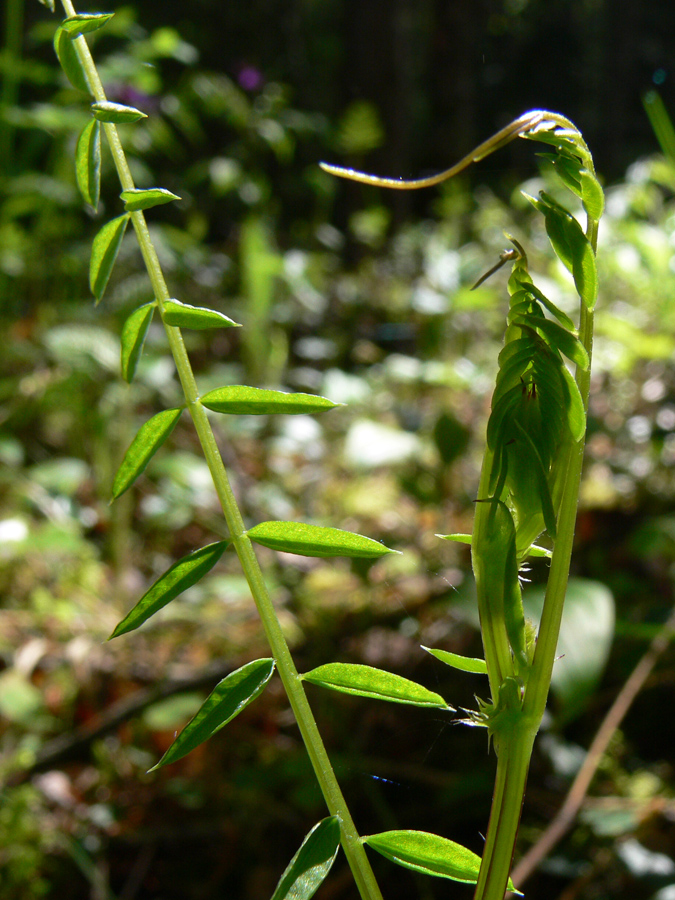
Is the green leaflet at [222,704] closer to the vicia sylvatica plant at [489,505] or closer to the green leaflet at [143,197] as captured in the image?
the vicia sylvatica plant at [489,505]

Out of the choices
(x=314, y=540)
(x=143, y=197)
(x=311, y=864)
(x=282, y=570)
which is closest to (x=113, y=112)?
(x=143, y=197)

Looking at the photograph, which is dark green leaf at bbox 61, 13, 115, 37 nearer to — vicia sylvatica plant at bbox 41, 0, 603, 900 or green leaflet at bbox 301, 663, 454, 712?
vicia sylvatica plant at bbox 41, 0, 603, 900

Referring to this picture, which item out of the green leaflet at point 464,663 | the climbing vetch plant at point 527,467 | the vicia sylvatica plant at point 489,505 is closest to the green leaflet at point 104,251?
the vicia sylvatica plant at point 489,505

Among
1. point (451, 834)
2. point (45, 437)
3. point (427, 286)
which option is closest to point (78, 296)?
point (45, 437)

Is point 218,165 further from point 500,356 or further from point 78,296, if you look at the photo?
point 500,356

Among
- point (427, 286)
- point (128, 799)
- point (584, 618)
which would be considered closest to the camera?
point (584, 618)

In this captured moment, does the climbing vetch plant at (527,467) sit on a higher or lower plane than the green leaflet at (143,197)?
lower
